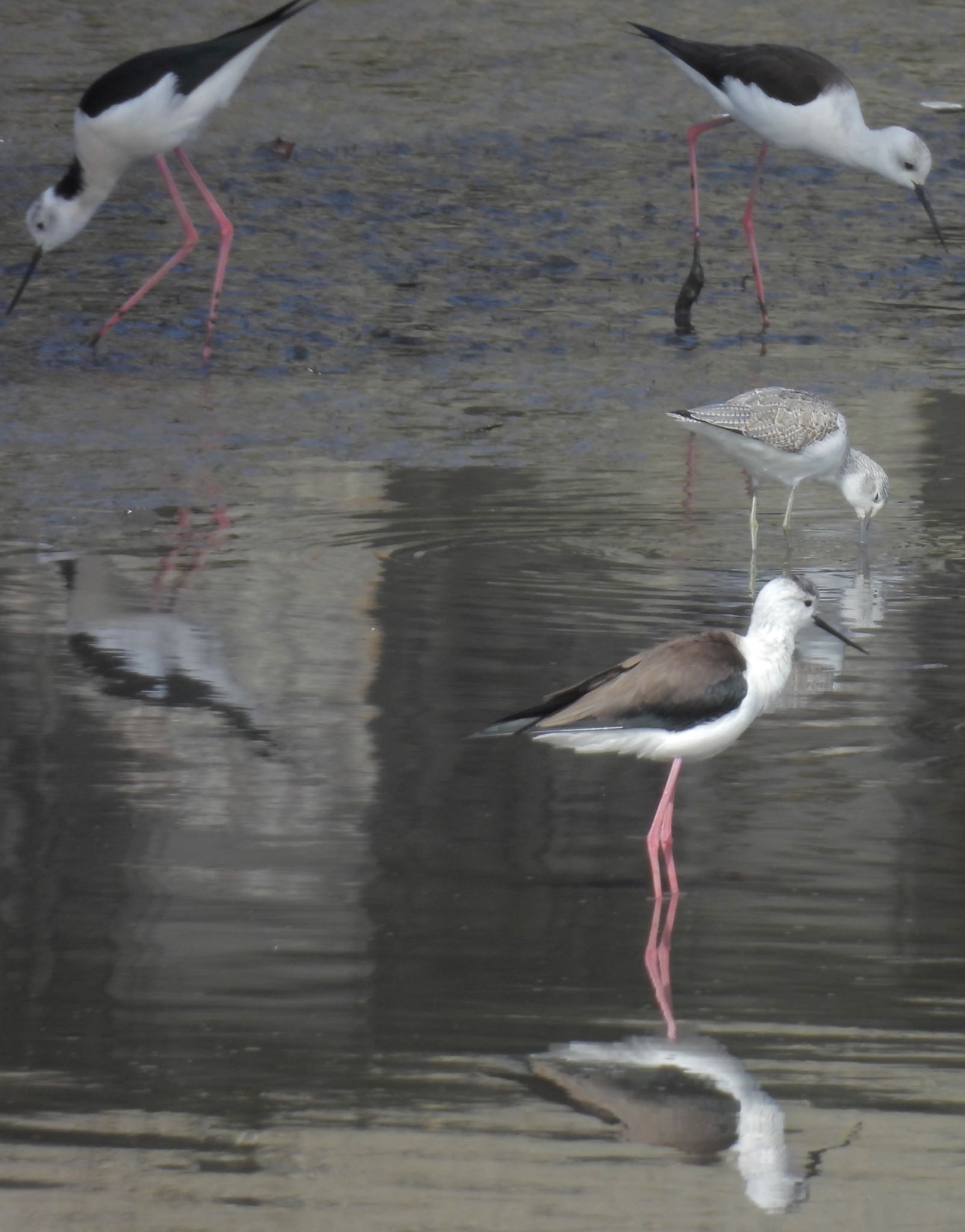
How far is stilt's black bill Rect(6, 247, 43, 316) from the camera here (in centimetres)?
1110

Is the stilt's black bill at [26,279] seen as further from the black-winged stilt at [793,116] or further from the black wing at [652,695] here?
the black wing at [652,695]

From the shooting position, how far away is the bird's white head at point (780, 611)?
5.22 m

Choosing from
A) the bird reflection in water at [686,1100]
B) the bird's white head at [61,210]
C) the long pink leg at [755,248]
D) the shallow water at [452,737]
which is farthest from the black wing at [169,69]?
the bird reflection in water at [686,1100]

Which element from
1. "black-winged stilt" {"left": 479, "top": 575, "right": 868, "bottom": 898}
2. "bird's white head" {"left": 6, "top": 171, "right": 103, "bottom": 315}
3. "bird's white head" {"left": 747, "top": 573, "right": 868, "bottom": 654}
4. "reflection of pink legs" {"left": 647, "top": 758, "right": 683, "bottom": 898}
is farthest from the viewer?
"bird's white head" {"left": 6, "top": 171, "right": 103, "bottom": 315}

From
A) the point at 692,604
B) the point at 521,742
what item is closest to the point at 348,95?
the point at 692,604

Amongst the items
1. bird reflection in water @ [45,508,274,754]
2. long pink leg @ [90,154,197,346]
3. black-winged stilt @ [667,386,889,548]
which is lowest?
long pink leg @ [90,154,197,346]

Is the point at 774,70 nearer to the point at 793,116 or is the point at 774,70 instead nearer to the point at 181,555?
the point at 793,116

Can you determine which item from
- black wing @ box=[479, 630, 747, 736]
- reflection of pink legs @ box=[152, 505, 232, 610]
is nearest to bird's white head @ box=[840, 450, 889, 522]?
reflection of pink legs @ box=[152, 505, 232, 610]

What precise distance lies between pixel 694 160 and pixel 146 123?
2784mm

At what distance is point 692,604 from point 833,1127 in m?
3.51

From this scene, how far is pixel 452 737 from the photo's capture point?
5.94 m

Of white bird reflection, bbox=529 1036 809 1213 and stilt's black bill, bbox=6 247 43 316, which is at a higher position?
white bird reflection, bbox=529 1036 809 1213

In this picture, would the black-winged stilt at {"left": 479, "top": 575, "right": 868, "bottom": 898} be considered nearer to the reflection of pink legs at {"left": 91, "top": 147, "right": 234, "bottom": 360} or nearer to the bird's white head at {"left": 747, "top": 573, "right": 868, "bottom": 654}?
the bird's white head at {"left": 747, "top": 573, "right": 868, "bottom": 654}

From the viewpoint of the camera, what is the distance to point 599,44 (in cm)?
1691
